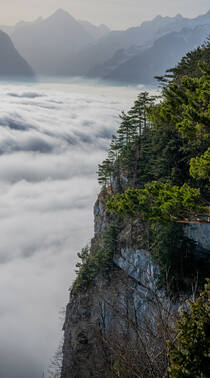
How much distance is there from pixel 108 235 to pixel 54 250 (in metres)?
131

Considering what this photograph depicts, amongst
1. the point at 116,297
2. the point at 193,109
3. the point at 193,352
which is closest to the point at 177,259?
the point at 116,297

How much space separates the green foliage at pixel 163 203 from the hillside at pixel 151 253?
0.03m

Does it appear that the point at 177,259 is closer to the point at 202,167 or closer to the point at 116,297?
the point at 116,297

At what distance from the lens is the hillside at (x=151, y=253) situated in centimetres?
831

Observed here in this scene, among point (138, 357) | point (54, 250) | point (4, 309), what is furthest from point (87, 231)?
point (138, 357)

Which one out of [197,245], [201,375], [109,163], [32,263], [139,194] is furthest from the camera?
[32,263]

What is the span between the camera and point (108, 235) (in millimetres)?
28219

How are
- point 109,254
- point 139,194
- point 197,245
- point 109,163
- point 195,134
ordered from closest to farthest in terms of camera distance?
1. point 195,134
2. point 139,194
3. point 197,245
4. point 109,254
5. point 109,163

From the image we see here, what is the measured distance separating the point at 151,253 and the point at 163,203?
1357 centimetres

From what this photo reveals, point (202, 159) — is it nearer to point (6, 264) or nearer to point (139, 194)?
point (139, 194)

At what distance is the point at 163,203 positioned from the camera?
9.05 meters

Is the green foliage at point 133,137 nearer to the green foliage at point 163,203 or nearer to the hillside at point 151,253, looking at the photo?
the hillside at point 151,253

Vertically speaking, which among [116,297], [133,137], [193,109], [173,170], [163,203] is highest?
[133,137]

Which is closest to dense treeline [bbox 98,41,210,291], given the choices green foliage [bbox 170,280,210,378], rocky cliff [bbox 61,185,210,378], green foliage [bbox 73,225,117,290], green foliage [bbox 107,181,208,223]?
green foliage [bbox 107,181,208,223]
